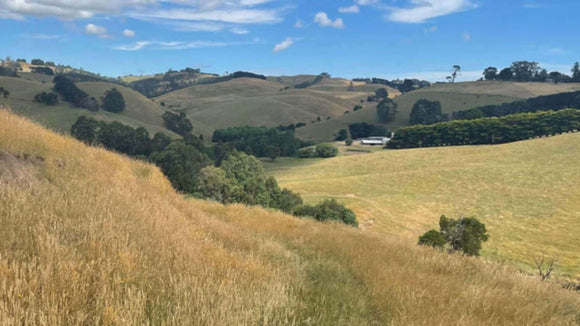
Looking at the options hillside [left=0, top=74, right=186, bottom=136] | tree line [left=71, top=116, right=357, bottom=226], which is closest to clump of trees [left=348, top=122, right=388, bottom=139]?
hillside [left=0, top=74, right=186, bottom=136]

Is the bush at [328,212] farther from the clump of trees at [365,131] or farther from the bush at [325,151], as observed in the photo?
the clump of trees at [365,131]

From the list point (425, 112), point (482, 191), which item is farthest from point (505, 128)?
point (425, 112)

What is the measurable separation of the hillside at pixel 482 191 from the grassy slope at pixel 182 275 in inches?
1395

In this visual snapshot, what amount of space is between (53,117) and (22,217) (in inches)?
5299

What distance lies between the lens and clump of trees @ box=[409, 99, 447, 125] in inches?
6417

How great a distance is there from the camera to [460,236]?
109ft

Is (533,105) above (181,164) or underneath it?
above

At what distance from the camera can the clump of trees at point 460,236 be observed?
30.9 m

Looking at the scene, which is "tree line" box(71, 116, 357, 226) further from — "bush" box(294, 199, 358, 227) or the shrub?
the shrub

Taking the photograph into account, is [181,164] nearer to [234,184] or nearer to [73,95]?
[234,184]

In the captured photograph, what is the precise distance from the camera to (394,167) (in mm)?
85562

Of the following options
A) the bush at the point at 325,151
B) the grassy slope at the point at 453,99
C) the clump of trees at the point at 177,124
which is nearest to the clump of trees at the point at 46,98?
the clump of trees at the point at 177,124

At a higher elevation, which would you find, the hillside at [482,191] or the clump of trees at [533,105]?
the clump of trees at [533,105]

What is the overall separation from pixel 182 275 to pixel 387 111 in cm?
17752
